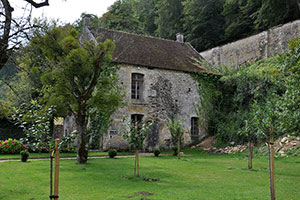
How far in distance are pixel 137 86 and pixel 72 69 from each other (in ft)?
25.1

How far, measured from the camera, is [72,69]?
11.0 meters

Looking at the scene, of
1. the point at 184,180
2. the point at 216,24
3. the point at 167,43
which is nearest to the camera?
the point at 184,180

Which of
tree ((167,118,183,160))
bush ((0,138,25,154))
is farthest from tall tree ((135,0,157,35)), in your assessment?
bush ((0,138,25,154))

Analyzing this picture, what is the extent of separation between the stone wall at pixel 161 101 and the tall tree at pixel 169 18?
1316cm

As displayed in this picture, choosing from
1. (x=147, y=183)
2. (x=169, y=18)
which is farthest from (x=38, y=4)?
(x=169, y=18)

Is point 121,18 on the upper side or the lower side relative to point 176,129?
upper

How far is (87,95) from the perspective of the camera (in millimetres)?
11602

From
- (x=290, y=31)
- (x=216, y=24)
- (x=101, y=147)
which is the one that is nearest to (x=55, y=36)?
(x=101, y=147)

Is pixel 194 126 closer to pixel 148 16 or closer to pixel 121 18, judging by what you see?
pixel 121 18

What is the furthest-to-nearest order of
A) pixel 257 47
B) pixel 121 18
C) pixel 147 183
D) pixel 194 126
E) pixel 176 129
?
pixel 121 18 → pixel 257 47 → pixel 194 126 → pixel 176 129 → pixel 147 183

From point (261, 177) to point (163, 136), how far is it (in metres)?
10.4

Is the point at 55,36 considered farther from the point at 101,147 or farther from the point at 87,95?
the point at 101,147

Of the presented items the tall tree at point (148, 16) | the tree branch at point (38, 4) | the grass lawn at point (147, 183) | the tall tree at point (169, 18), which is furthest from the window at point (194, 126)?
the tall tree at point (148, 16)

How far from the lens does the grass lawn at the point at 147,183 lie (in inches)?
244
